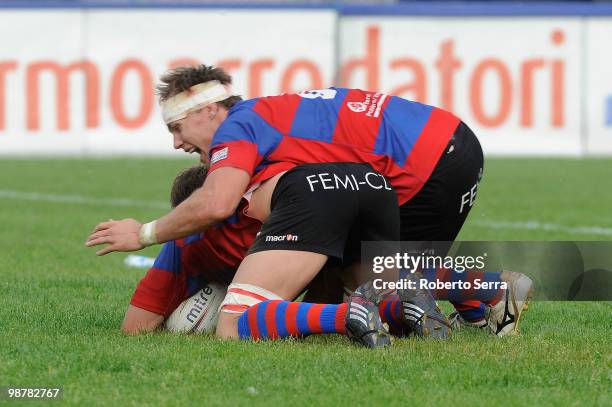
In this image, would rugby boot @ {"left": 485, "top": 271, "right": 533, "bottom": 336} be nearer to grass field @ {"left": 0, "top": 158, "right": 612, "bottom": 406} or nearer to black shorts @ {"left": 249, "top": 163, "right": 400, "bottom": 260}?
grass field @ {"left": 0, "top": 158, "right": 612, "bottom": 406}

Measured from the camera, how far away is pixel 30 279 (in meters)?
7.75

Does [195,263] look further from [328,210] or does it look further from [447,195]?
[447,195]

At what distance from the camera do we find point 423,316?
18.8ft

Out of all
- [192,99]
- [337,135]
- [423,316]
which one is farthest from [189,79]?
[423,316]

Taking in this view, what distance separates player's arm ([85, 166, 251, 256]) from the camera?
5648 mm

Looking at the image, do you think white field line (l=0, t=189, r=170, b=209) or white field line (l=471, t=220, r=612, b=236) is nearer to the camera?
white field line (l=471, t=220, r=612, b=236)

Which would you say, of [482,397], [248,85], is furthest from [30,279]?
[248,85]

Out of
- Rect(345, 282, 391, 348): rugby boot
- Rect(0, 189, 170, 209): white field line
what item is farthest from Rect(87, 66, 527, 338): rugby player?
Rect(0, 189, 170, 209): white field line

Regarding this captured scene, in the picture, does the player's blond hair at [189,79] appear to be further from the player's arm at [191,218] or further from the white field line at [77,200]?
the white field line at [77,200]

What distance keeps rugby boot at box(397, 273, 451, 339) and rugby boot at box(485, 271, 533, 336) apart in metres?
0.27

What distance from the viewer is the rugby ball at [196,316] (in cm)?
615

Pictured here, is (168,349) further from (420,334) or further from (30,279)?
(30,279)

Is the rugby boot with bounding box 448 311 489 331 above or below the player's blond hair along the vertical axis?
below

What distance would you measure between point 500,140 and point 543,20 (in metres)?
1.92
